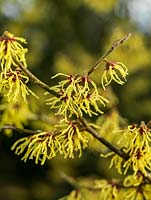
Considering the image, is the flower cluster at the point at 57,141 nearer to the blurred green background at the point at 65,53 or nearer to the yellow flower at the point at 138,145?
the yellow flower at the point at 138,145

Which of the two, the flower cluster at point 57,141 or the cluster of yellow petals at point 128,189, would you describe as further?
the cluster of yellow petals at point 128,189

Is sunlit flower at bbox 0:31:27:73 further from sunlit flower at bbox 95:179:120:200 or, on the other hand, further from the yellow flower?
sunlit flower at bbox 95:179:120:200

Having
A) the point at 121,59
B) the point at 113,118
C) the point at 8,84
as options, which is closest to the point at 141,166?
the point at 8,84

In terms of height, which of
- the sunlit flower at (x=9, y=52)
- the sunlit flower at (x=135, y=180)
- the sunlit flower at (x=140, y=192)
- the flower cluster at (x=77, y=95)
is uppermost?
the sunlit flower at (x=9, y=52)

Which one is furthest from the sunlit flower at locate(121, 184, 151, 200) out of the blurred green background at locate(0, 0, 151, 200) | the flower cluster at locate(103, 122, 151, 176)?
the blurred green background at locate(0, 0, 151, 200)

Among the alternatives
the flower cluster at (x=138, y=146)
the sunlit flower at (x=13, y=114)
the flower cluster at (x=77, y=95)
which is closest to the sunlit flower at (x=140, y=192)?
the flower cluster at (x=138, y=146)

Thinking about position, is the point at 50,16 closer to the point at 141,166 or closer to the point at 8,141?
the point at 8,141

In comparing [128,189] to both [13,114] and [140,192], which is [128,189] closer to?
[140,192]

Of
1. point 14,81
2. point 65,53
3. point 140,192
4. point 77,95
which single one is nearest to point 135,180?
point 140,192
